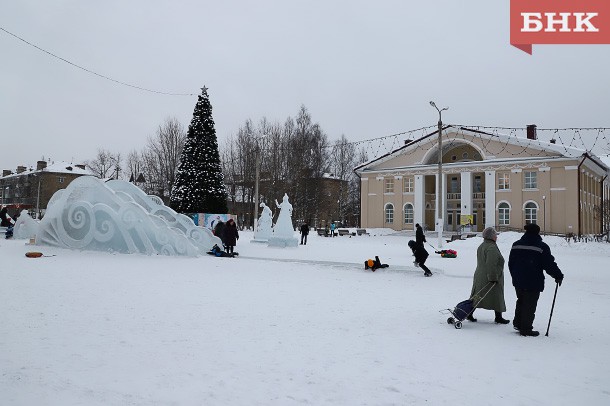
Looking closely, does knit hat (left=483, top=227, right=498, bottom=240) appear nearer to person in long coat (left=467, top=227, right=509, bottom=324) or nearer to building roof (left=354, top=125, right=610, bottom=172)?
person in long coat (left=467, top=227, right=509, bottom=324)

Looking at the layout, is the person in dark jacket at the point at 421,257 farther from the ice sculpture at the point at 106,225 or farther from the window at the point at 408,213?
the window at the point at 408,213

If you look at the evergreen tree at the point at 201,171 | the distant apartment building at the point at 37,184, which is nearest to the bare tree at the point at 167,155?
the evergreen tree at the point at 201,171

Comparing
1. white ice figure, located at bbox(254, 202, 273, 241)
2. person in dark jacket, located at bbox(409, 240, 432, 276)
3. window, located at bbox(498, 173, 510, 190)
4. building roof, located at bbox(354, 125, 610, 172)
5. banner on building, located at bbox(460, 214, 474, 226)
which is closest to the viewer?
person in dark jacket, located at bbox(409, 240, 432, 276)

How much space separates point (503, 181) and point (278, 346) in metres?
45.8

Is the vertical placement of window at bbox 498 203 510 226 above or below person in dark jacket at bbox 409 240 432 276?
above

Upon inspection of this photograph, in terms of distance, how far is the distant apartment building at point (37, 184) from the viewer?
3392 inches

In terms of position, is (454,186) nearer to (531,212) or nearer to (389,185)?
(389,185)

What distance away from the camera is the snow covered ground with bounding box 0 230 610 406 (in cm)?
445

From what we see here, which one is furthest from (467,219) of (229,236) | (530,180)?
(229,236)

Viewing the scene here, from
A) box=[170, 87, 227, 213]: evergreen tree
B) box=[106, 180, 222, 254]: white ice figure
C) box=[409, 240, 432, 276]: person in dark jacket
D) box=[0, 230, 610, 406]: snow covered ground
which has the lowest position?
box=[0, 230, 610, 406]: snow covered ground

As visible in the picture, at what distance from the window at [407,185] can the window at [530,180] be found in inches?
460

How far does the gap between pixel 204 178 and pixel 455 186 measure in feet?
99.0

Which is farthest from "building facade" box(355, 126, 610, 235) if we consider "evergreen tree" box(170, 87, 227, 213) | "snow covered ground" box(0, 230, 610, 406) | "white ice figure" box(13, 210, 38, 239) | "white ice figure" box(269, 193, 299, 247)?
"snow covered ground" box(0, 230, 610, 406)

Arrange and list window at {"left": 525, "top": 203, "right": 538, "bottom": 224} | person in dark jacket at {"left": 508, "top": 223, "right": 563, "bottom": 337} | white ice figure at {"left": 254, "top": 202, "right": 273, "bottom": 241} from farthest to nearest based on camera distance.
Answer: window at {"left": 525, "top": 203, "right": 538, "bottom": 224} < white ice figure at {"left": 254, "top": 202, "right": 273, "bottom": 241} < person in dark jacket at {"left": 508, "top": 223, "right": 563, "bottom": 337}
